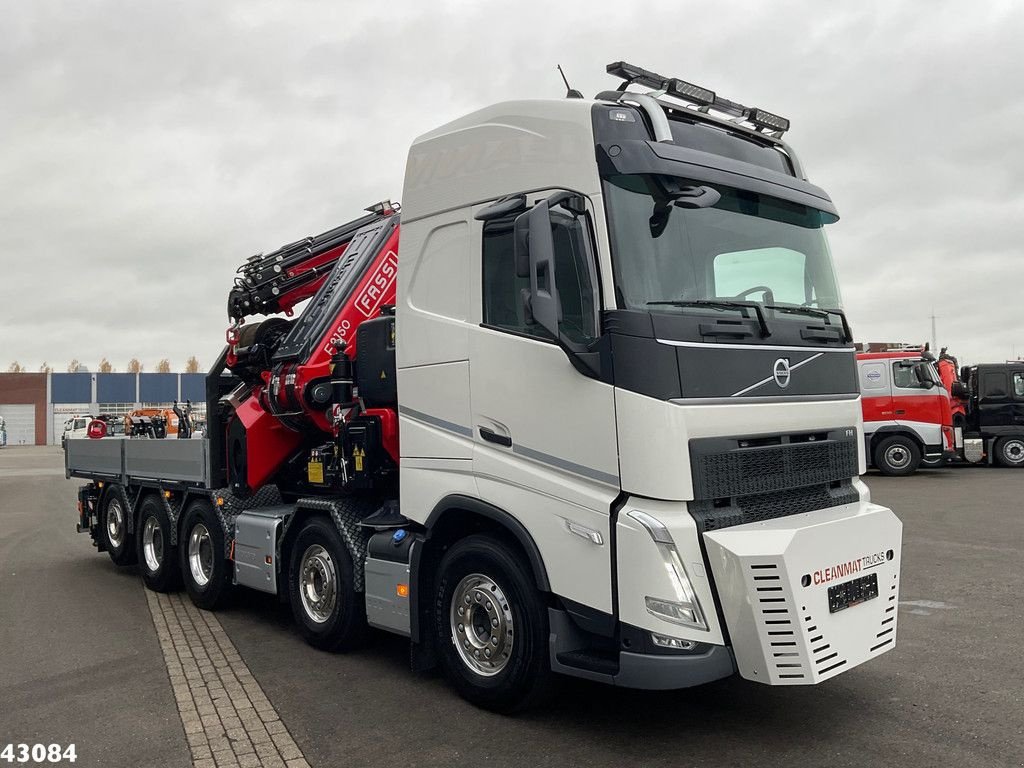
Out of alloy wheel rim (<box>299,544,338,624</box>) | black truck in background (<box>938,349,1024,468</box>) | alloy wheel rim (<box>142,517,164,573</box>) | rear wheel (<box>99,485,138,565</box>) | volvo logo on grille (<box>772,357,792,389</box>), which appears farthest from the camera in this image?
black truck in background (<box>938,349,1024,468</box>)

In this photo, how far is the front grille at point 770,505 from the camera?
13.8 feet

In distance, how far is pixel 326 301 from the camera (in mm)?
7289

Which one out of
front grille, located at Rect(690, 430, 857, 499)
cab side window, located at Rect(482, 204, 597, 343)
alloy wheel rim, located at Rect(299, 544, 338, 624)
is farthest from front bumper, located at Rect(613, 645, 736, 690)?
alloy wheel rim, located at Rect(299, 544, 338, 624)

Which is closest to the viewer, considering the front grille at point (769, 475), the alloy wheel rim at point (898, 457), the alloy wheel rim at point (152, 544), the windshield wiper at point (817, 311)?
the front grille at point (769, 475)

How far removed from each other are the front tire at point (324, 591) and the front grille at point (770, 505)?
9.34 ft

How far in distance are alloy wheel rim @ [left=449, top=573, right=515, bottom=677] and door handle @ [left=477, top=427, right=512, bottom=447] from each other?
0.79 meters

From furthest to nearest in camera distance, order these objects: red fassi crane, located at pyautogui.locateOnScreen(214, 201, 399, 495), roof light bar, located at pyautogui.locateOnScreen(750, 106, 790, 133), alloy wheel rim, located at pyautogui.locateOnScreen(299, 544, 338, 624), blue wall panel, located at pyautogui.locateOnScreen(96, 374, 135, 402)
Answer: blue wall panel, located at pyautogui.locateOnScreen(96, 374, 135, 402) → alloy wheel rim, located at pyautogui.locateOnScreen(299, 544, 338, 624) → red fassi crane, located at pyautogui.locateOnScreen(214, 201, 399, 495) → roof light bar, located at pyautogui.locateOnScreen(750, 106, 790, 133)

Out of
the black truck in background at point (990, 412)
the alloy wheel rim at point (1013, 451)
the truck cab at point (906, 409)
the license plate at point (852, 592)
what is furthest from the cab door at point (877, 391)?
the license plate at point (852, 592)

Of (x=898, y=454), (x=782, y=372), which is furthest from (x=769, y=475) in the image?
(x=898, y=454)

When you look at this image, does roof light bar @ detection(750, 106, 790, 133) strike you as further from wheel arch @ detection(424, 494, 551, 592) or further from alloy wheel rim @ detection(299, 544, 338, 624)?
alloy wheel rim @ detection(299, 544, 338, 624)

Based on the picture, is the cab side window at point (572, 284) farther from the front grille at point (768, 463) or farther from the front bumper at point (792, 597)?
the front bumper at point (792, 597)

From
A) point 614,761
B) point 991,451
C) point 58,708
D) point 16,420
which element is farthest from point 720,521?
point 16,420

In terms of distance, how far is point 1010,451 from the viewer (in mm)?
21953

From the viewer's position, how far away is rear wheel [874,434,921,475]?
19969 mm
